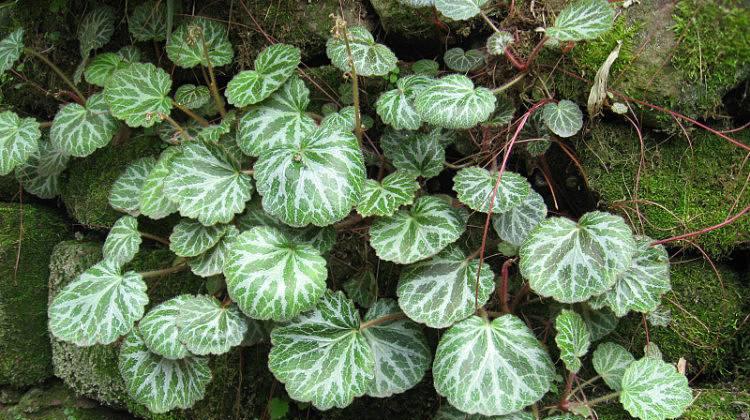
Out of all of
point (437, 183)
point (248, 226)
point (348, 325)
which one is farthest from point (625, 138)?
point (248, 226)

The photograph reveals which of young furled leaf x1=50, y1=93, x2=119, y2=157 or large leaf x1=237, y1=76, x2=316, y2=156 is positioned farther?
young furled leaf x1=50, y1=93, x2=119, y2=157

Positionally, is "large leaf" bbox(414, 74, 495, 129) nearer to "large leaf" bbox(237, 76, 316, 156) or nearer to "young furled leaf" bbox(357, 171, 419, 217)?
"young furled leaf" bbox(357, 171, 419, 217)

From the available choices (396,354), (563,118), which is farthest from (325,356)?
(563,118)

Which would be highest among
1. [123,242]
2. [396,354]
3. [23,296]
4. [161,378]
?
[123,242]

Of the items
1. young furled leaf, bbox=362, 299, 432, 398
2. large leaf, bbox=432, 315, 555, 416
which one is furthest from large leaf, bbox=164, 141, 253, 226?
large leaf, bbox=432, 315, 555, 416

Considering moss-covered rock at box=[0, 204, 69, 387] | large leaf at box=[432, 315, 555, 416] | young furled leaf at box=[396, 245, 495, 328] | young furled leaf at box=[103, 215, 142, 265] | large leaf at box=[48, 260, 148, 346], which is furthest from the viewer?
moss-covered rock at box=[0, 204, 69, 387]

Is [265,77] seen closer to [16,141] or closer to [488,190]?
[488,190]

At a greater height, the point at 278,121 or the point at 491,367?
the point at 278,121
